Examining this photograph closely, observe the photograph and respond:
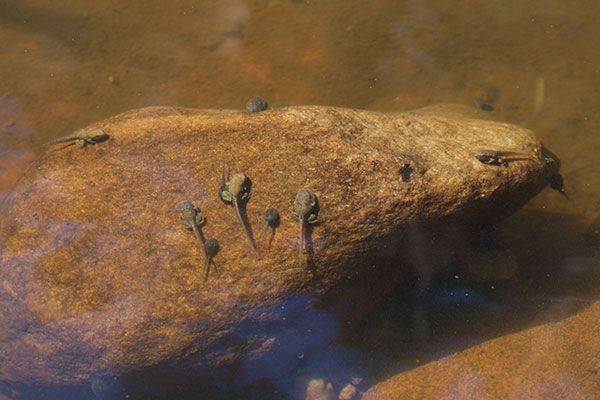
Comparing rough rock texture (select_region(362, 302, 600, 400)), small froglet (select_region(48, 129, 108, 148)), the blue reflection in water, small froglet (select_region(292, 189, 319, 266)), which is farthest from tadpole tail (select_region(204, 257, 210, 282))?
rough rock texture (select_region(362, 302, 600, 400))

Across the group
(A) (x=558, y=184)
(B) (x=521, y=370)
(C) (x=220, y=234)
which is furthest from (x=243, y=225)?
(A) (x=558, y=184)

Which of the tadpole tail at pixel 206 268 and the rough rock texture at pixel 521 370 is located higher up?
the tadpole tail at pixel 206 268

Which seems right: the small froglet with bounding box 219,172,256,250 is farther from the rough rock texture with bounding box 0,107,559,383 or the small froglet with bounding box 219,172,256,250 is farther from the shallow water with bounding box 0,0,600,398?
the shallow water with bounding box 0,0,600,398

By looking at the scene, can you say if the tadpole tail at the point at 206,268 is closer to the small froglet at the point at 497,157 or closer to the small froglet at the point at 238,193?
the small froglet at the point at 238,193

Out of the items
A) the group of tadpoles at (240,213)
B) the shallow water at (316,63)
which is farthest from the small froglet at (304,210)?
the shallow water at (316,63)

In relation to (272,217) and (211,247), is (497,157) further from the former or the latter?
(211,247)

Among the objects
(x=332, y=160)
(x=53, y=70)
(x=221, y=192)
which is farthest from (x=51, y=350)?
(x=53, y=70)

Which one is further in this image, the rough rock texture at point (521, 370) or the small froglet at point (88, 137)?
the small froglet at point (88, 137)
